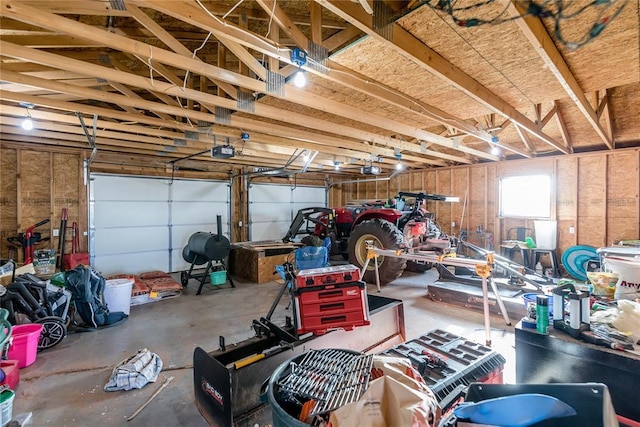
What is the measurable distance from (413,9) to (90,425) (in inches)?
142

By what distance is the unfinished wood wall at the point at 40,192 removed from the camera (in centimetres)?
539

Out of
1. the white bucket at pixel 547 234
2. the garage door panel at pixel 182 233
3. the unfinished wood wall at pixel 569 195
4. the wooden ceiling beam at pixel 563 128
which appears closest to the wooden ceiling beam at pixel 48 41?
the garage door panel at pixel 182 233

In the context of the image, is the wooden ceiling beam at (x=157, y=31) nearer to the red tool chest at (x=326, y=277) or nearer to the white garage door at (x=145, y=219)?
the red tool chest at (x=326, y=277)

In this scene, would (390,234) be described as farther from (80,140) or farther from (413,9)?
(80,140)

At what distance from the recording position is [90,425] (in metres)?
2.12

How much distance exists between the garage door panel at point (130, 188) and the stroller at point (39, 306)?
3.02 metres

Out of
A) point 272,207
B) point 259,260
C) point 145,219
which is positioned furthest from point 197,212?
point 259,260

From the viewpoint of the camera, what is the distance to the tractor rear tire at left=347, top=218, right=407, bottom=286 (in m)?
5.30

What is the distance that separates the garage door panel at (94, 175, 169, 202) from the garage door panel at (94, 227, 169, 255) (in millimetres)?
704

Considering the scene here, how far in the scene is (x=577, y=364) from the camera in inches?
66.6

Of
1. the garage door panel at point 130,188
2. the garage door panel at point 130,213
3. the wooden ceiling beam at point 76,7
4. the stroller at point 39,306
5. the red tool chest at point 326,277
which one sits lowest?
the stroller at point 39,306

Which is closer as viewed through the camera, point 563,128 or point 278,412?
point 278,412

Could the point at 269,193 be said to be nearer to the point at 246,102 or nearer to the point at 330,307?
the point at 246,102

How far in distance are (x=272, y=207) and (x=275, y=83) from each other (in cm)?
648
